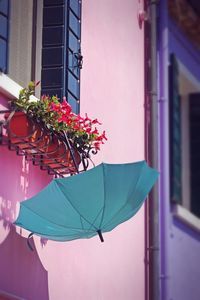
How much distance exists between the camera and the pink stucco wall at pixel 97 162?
5.52m

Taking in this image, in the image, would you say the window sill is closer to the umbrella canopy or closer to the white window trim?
the umbrella canopy

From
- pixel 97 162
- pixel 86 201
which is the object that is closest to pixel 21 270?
pixel 86 201

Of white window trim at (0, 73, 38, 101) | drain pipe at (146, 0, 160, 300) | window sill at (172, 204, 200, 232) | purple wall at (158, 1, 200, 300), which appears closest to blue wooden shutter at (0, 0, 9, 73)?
white window trim at (0, 73, 38, 101)

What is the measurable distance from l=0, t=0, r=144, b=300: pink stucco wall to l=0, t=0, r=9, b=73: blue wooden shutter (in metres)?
0.53

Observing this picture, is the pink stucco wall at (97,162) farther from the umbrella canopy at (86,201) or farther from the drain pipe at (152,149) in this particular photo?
the umbrella canopy at (86,201)

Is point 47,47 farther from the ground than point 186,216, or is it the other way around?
point 47,47

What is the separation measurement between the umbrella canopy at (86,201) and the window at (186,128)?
11.5ft

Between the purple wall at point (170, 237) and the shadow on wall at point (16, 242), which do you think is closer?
the shadow on wall at point (16, 242)

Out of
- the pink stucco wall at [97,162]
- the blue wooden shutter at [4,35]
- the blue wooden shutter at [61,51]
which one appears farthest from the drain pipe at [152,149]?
the blue wooden shutter at [4,35]

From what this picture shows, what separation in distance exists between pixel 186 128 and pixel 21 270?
4563 mm

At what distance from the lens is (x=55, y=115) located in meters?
5.59

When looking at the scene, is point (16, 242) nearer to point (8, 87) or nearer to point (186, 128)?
point (8, 87)

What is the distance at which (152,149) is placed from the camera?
8.02 meters

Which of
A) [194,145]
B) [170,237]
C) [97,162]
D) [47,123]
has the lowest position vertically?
[170,237]
